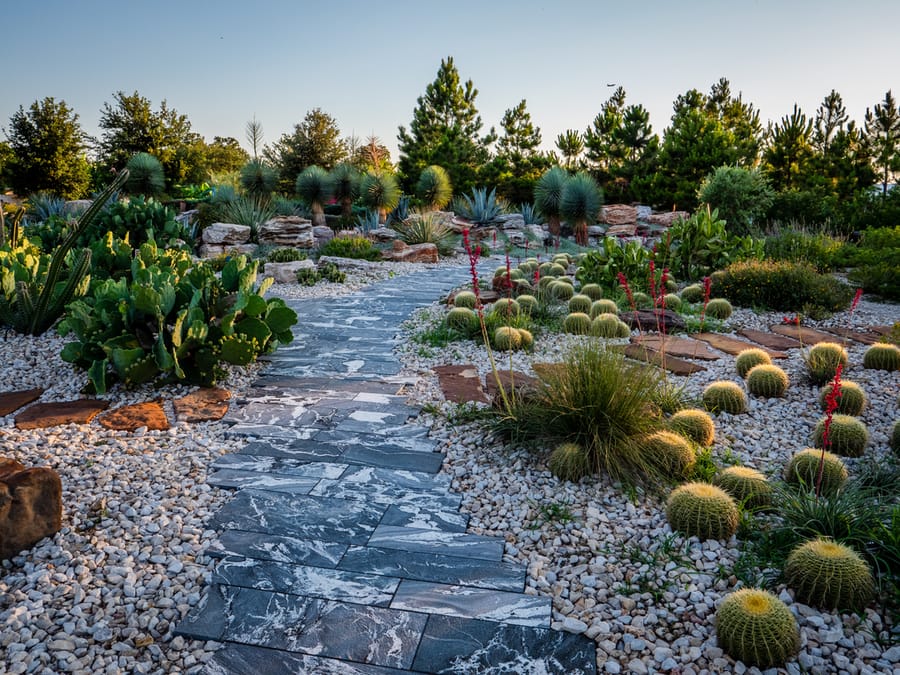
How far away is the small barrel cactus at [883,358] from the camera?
4.47 metres

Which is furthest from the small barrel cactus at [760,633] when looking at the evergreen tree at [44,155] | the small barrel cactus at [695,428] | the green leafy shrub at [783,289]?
the evergreen tree at [44,155]

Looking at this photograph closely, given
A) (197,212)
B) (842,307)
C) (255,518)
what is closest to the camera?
(255,518)

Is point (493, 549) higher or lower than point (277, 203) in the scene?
lower

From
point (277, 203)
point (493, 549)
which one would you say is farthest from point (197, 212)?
point (493, 549)

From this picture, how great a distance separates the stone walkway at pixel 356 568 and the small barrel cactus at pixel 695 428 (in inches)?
51.1

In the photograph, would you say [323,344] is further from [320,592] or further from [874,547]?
[874,547]

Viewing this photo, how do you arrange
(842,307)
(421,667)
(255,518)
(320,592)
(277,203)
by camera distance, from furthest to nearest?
(277,203), (842,307), (255,518), (320,592), (421,667)

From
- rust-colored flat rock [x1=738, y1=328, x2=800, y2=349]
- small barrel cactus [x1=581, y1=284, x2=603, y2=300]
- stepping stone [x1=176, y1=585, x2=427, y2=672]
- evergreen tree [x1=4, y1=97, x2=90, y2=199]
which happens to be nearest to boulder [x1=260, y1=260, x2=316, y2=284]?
small barrel cactus [x1=581, y1=284, x2=603, y2=300]

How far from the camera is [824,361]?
423 cm

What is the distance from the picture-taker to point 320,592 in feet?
7.10

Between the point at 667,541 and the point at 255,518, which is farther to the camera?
the point at 255,518

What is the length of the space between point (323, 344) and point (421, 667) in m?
4.34

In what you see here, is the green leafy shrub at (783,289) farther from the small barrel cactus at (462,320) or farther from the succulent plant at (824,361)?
the small barrel cactus at (462,320)

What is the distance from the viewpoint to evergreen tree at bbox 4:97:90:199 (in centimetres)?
2177
